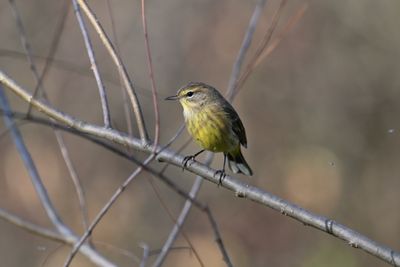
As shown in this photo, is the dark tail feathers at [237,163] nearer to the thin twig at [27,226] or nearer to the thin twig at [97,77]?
the thin twig at [27,226]

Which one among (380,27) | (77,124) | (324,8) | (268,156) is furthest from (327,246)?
(77,124)

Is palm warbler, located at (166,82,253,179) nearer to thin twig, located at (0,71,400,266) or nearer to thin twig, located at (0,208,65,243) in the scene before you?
thin twig, located at (0,208,65,243)

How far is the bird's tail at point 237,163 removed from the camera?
→ 5641 mm

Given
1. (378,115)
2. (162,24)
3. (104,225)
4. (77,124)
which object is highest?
(77,124)

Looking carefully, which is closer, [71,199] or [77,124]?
[77,124]

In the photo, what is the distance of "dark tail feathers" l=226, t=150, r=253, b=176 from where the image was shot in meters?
5.64

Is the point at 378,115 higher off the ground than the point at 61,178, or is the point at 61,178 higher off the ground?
the point at 378,115

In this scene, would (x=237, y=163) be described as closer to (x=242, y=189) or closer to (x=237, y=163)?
(x=237, y=163)

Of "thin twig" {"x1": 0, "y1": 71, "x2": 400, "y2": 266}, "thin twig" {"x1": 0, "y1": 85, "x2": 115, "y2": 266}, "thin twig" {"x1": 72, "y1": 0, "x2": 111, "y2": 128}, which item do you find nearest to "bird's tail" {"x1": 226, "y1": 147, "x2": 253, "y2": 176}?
"thin twig" {"x1": 0, "y1": 85, "x2": 115, "y2": 266}

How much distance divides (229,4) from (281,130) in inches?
106

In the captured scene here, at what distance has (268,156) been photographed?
11.6 metres

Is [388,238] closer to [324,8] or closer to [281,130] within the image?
[281,130]

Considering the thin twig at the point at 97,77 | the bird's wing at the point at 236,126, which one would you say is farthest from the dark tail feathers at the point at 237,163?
the thin twig at the point at 97,77

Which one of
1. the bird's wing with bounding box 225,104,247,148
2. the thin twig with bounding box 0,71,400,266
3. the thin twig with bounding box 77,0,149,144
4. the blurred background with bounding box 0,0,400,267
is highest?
the thin twig with bounding box 77,0,149,144
